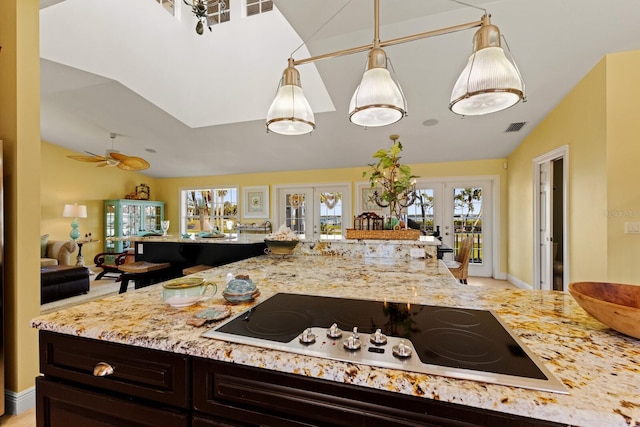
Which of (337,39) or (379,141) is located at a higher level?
(337,39)

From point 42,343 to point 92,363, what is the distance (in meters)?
0.23

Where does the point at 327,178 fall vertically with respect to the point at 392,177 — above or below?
above

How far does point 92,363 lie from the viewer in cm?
84

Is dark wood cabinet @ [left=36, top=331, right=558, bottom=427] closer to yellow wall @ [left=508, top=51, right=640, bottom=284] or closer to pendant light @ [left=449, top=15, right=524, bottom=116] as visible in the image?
pendant light @ [left=449, top=15, right=524, bottom=116]

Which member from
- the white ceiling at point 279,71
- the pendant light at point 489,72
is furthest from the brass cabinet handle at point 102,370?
the white ceiling at point 279,71

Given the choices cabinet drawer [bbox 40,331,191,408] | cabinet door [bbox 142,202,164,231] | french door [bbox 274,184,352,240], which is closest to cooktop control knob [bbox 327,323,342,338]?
cabinet drawer [bbox 40,331,191,408]

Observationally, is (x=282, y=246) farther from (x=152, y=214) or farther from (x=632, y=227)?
(x=152, y=214)

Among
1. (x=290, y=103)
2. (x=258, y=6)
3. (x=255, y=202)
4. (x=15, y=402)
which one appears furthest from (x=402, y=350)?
(x=255, y=202)

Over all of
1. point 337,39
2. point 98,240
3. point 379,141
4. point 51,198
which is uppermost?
point 337,39

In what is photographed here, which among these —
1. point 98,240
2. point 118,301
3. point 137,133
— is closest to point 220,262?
point 118,301

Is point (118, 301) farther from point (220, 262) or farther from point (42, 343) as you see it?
point (220, 262)

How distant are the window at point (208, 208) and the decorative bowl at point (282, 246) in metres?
5.11

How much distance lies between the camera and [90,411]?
852 millimetres

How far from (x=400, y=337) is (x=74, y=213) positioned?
7.26 metres
